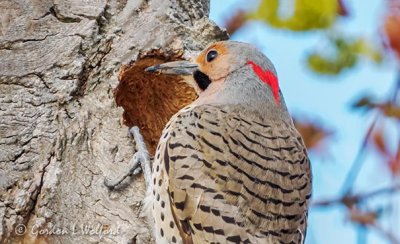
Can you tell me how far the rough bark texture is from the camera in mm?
3516

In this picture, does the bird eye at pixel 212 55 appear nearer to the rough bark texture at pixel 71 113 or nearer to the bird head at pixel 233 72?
the bird head at pixel 233 72

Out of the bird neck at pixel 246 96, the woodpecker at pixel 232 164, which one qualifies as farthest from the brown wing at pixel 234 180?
the bird neck at pixel 246 96

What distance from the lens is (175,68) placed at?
415 cm

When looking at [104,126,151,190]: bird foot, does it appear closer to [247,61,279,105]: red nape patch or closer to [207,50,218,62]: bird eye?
[207,50,218,62]: bird eye

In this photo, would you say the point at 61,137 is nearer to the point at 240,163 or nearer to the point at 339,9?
the point at 240,163

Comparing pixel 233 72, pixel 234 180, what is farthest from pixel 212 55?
pixel 234 180

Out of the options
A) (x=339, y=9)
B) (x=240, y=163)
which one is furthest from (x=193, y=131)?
(x=339, y=9)

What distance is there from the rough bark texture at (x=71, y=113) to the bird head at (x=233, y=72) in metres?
0.10

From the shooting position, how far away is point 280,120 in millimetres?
4059

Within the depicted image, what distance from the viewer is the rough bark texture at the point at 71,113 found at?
352 centimetres

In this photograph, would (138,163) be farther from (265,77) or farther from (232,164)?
(265,77)

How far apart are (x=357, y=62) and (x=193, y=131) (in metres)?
1.82

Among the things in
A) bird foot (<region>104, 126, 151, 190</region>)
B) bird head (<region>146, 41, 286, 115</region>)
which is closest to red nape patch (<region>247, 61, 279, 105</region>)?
bird head (<region>146, 41, 286, 115</region>)

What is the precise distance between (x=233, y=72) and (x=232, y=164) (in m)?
0.72
